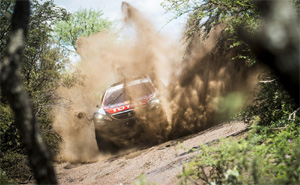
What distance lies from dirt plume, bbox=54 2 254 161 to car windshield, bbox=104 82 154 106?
486mm

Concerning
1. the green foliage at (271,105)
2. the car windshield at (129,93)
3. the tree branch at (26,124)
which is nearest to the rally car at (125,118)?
the car windshield at (129,93)

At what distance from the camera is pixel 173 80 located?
973 cm

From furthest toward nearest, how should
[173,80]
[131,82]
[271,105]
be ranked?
[173,80] < [131,82] < [271,105]

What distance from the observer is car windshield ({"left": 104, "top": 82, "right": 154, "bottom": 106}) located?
28.7 feet

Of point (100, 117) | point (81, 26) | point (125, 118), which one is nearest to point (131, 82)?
point (125, 118)

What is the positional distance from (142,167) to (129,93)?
3.37m

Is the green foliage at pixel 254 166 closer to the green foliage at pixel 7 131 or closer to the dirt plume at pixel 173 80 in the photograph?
the dirt plume at pixel 173 80

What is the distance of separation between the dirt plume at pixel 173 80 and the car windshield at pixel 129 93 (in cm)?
49

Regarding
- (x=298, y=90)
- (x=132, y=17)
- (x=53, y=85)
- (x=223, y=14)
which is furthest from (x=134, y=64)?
(x=298, y=90)

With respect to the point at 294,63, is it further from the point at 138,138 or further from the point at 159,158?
the point at 138,138

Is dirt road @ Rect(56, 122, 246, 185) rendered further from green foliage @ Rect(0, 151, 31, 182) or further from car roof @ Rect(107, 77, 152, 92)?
car roof @ Rect(107, 77, 152, 92)

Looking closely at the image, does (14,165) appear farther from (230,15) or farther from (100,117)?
(230,15)

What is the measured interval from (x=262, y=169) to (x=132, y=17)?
384 inches

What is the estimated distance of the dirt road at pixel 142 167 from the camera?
527 centimetres
